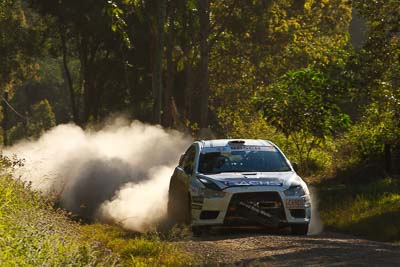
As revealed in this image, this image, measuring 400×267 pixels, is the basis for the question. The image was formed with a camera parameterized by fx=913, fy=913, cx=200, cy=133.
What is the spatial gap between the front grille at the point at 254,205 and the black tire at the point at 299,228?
37 cm

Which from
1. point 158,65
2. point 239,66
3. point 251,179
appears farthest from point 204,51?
point 251,179

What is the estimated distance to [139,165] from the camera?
2541cm

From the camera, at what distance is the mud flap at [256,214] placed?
1452 centimetres

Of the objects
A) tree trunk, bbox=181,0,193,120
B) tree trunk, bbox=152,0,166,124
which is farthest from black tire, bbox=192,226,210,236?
tree trunk, bbox=181,0,193,120

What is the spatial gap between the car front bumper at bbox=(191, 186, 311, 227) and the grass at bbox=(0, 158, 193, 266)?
117 cm

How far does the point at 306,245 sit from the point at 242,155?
353 centimetres

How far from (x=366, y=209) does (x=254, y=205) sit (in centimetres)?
453

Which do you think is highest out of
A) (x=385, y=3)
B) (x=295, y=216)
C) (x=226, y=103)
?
(x=385, y=3)

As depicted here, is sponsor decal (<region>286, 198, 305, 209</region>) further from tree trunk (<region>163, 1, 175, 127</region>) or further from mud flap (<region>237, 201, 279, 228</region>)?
tree trunk (<region>163, 1, 175, 127</region>)

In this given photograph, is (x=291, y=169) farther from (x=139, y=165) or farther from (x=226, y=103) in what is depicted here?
(x=226, y=103)

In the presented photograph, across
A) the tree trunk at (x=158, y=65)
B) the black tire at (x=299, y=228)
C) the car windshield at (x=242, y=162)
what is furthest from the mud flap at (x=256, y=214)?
the tree trunk at (x=158, y=65)

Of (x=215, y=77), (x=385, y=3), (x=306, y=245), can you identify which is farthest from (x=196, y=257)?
(x=215, y=77)

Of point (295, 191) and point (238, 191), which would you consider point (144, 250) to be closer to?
point (238, 191)

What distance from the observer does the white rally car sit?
14.5 metres
